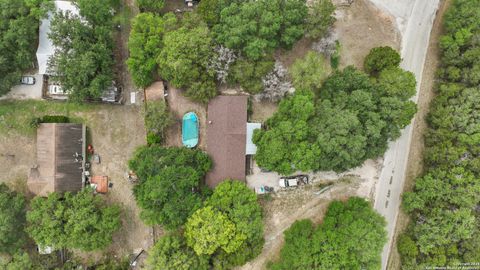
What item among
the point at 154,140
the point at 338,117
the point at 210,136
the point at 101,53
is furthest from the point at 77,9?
the point at 338,117

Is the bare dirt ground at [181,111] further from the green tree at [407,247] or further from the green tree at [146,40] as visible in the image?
the green tree at [407,247]

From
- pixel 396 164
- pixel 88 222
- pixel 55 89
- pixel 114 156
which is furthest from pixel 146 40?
pixel 396 164

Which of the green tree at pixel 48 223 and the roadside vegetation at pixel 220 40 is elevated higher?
the roadside vegetation at pixel 220 40

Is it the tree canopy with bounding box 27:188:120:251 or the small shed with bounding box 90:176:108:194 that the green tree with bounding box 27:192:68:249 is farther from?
the small shed with bounding box 90:176:108:194

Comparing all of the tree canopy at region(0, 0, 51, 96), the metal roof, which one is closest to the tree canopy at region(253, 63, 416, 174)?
the metal roof

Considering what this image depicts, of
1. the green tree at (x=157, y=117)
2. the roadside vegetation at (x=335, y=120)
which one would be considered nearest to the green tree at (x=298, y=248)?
the roadside vegetation at (x=335, y=120)

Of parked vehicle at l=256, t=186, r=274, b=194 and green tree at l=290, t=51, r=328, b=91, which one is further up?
green tree at l=290, t=51, r=328, b=91

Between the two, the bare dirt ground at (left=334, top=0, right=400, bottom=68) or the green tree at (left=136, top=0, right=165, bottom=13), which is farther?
the bare dirt ground at (left=334, top=0, right=400, bottom=68)
